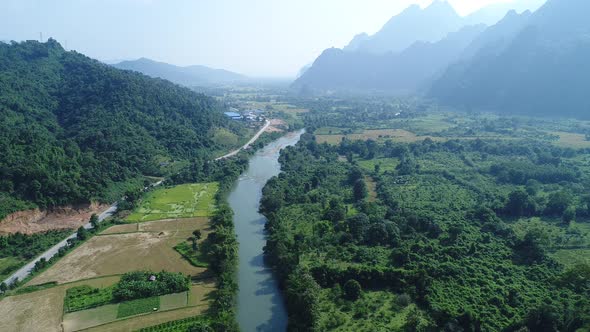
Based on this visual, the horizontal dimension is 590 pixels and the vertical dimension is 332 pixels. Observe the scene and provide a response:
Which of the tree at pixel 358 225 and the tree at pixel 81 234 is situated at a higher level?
the tree at pixel 358 225

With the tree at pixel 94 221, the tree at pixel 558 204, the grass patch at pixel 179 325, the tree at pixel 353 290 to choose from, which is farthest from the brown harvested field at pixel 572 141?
the tree at pixel 94 221

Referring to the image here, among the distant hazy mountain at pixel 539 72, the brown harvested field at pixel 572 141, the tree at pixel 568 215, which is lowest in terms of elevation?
the tree at pixel 568 215

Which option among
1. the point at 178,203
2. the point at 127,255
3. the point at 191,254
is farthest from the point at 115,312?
the point at 178,203

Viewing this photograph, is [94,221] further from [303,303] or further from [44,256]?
[303,303]

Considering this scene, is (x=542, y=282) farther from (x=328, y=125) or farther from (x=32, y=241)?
(x=328, y=125)

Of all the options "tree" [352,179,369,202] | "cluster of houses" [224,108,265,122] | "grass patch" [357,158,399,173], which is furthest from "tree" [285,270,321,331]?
"cluster of houses" [224,108,265,122]

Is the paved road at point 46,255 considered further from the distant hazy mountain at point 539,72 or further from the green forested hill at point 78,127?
the distant hazy mountain at point 539,72
